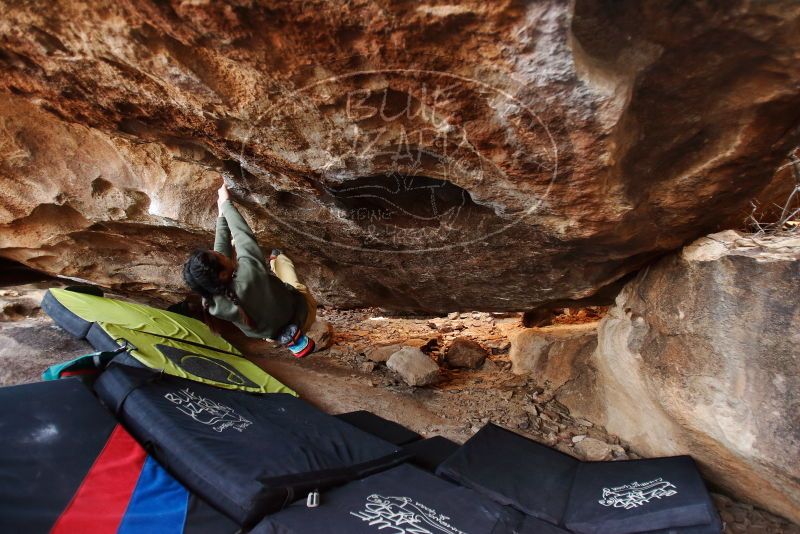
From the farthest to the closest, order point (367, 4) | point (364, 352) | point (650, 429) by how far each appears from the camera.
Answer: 1. point (364, 352)
2. point (650, 429)
3. point (367, 4)

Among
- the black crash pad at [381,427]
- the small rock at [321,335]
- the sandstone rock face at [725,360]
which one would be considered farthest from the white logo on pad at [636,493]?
the small rock at [321,335]

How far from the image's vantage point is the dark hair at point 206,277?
91.4 inches

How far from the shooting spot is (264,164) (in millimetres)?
2607

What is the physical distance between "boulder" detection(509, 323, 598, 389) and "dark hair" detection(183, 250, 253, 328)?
134 inches

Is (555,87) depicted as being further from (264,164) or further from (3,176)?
(3,176)

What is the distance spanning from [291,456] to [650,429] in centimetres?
270

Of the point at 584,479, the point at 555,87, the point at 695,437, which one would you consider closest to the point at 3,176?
the point at 555,87

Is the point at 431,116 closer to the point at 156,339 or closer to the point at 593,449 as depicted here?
the point at 593,449

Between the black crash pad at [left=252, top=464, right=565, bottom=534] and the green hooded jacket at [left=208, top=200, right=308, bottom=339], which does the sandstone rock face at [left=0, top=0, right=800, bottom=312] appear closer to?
the green hooded jacket at [left=208, top=200, right=308, bottom=339]

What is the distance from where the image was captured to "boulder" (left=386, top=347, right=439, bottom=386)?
466cm

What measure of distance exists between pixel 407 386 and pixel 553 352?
5.43ft

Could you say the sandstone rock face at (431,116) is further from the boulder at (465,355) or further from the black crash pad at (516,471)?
the boulder at (465,355)

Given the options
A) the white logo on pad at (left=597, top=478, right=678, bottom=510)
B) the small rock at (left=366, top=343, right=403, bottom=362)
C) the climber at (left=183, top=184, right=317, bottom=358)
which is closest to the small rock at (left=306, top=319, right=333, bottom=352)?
the small rock at (left=366, top=343, right=403, bottom=362)

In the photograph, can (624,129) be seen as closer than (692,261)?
Yes
